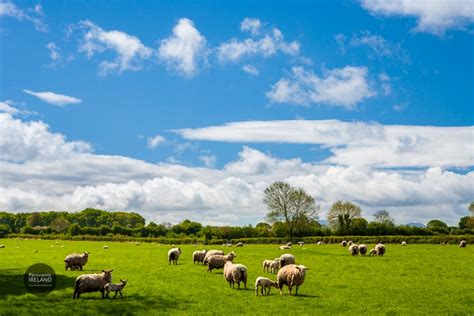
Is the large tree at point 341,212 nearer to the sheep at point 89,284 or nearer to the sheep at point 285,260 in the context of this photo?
the sheep at point 285,260

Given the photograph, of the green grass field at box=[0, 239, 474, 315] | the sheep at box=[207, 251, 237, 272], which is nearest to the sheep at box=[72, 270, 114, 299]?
the green grass field at box=[0, 239, 474, 315]

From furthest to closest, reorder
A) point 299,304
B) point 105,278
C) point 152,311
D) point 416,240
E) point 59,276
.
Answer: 1. point 416,240
2. point 59,276
3. point 105,278
4. point 299,304
5. point 152,311

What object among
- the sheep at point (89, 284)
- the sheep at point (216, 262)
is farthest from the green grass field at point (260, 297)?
the sheep at point (216, 262)

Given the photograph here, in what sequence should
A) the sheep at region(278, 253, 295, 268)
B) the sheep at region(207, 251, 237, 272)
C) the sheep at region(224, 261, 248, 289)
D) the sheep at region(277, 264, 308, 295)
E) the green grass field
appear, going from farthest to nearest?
1. the sheep at region(207, 251, 237, 272)
2. the sheep at region(278, 253, 295, 268)
3. the sheep at region(224, 261, 248, 289)
4. the sheep at region(277, 264, 308, 295)
5. the green grass field

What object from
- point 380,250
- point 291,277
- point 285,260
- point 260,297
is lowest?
point 260,297

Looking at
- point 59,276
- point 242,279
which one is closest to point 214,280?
point 242,279

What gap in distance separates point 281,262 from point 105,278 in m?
14.1

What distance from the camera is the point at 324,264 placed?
41.8m

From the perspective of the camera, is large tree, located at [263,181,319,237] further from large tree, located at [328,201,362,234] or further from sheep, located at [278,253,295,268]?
sheep, located at [278,253,295,268]

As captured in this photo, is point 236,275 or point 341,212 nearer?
point 236,275

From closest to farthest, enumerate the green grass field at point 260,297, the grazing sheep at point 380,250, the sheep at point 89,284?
the green grass field at point 260,297 < the sheep at point 89,284 < the grazing sheep at point 380,250

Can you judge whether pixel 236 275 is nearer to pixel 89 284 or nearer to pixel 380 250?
pixel 89 284

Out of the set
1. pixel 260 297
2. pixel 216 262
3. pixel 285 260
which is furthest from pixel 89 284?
pixel 285 260

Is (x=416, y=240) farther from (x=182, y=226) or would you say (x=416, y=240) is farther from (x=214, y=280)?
(x=182, y=226)
